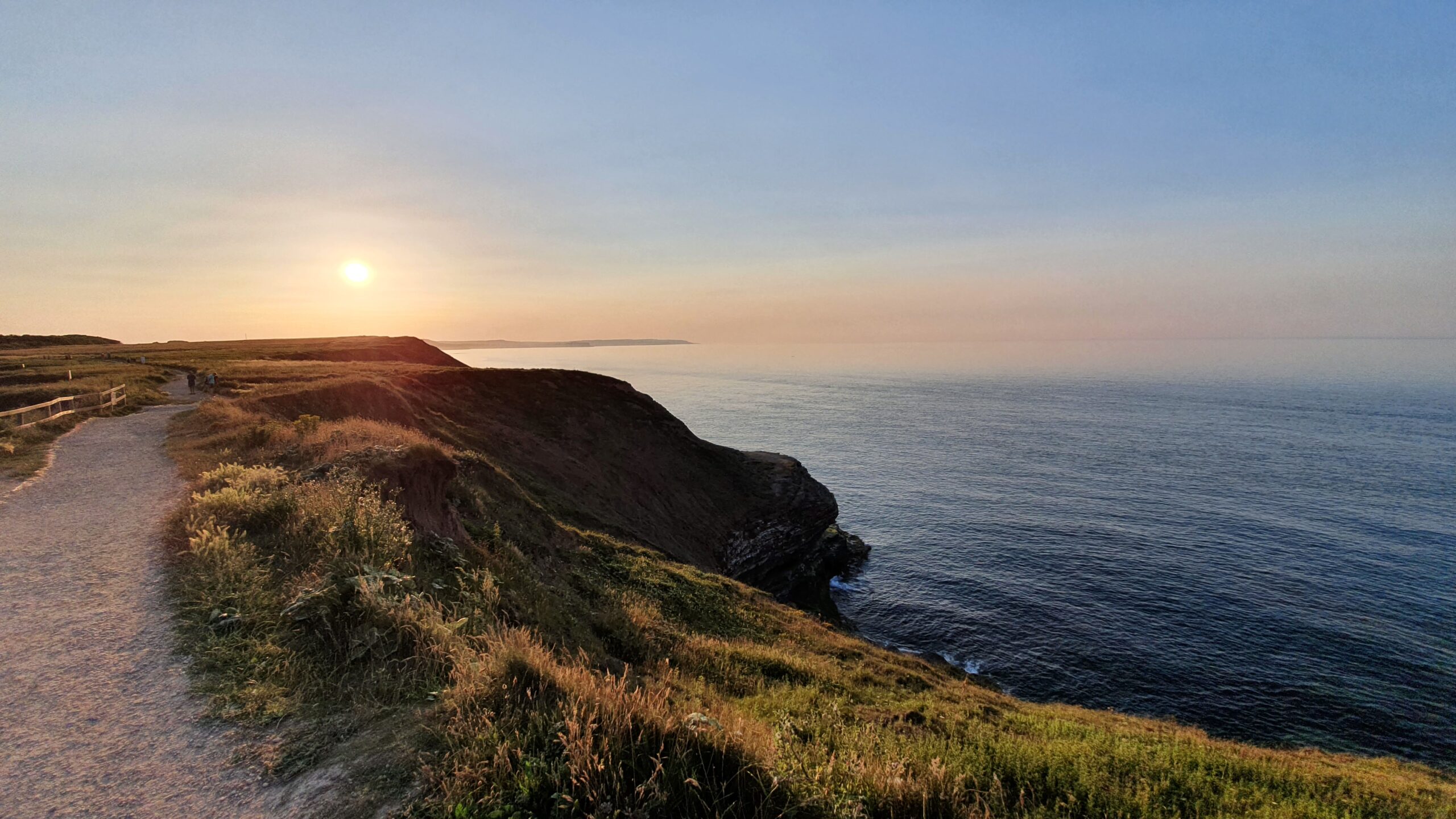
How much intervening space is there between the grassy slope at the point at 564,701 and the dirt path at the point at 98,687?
1.18 ft

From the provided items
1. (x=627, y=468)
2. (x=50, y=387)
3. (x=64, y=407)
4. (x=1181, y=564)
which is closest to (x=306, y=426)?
(x=64, y=407)

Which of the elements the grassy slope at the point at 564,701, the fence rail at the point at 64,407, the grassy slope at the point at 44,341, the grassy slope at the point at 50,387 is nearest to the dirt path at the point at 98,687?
the grassy slope at the point at 564,701

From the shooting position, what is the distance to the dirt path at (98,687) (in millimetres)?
4617

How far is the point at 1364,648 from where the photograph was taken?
28.3m

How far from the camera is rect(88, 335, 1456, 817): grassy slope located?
4.57 metres

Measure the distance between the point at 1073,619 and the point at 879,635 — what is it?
422 inches

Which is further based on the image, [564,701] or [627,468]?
[627,468]

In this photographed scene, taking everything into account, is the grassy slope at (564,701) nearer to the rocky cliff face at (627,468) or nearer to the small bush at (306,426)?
the small bush at (306,426)

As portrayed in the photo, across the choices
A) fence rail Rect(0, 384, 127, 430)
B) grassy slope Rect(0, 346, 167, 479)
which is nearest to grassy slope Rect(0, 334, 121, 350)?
grassy slope Rect(0, 346, 167, 479)

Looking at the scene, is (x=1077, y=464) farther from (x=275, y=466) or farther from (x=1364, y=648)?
(x=275, y=466)

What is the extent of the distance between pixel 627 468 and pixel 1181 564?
125 feet

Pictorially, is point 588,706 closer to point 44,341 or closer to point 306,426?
point 306,426

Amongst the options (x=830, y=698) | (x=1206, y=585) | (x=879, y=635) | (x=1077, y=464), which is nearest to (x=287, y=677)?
(x=830, y=698)

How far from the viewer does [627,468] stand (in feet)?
141
